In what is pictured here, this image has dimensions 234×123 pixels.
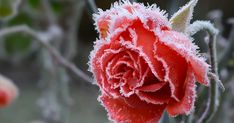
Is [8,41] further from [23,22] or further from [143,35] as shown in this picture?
[143,35]

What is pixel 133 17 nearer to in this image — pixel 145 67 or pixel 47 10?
pixel 145 67

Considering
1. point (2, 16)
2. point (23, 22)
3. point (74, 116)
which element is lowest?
point (2, 16)

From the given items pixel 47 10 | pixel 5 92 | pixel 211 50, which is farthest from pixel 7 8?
pixel 211 50

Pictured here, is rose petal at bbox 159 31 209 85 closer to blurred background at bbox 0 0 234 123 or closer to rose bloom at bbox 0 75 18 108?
blurred background at bbox 0 0 234 123

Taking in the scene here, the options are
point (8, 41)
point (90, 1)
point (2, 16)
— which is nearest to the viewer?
point (90, 1)

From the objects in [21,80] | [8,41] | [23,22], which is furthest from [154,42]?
[21,80]
